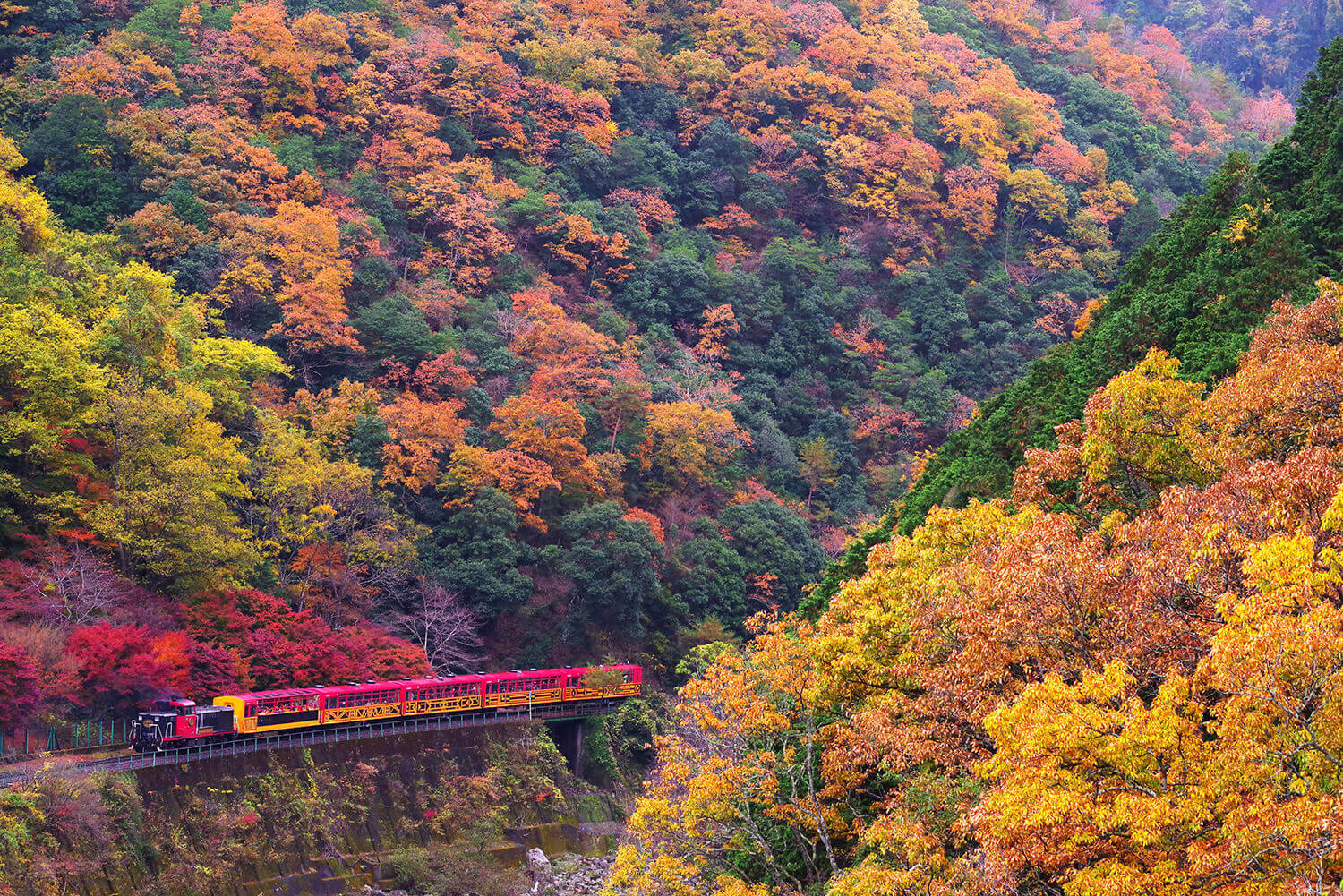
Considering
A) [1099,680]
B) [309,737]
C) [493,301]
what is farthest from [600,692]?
[1099,680]

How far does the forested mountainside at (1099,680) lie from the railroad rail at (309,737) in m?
12.2

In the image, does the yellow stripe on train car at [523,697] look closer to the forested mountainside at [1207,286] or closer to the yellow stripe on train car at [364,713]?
the yellow stripe on train car at [364,713]

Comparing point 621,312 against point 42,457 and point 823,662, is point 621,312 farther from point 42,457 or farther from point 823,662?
point 823,662

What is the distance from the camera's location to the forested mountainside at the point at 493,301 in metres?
30.6

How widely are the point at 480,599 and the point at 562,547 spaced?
10.4ft

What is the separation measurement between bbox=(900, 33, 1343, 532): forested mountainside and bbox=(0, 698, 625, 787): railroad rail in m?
12.7

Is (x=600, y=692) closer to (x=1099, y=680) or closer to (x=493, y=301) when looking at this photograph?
(x=493, y=301)

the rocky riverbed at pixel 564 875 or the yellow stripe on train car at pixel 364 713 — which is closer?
the rocky riverbed at pixel 564 875

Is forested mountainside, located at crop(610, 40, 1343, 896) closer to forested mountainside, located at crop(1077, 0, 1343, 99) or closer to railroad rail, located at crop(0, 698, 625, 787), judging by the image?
railroad rail, located at crop(0, 698, 625, 787)

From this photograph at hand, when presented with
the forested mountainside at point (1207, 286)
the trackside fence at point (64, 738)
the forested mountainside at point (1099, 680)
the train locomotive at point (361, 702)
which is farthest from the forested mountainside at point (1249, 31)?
the trackside fence at point (64, 738)

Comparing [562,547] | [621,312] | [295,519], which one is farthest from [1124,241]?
[295,519]

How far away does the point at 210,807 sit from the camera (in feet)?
89.1

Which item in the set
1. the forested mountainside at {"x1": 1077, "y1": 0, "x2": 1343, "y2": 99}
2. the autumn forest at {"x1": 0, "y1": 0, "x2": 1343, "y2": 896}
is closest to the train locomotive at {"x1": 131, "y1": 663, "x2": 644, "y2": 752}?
the autumn forest at {"x1": 0, "y1": 0, "x2": 1343, "y2": 896}

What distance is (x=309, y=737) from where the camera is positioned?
3031 centimetres
